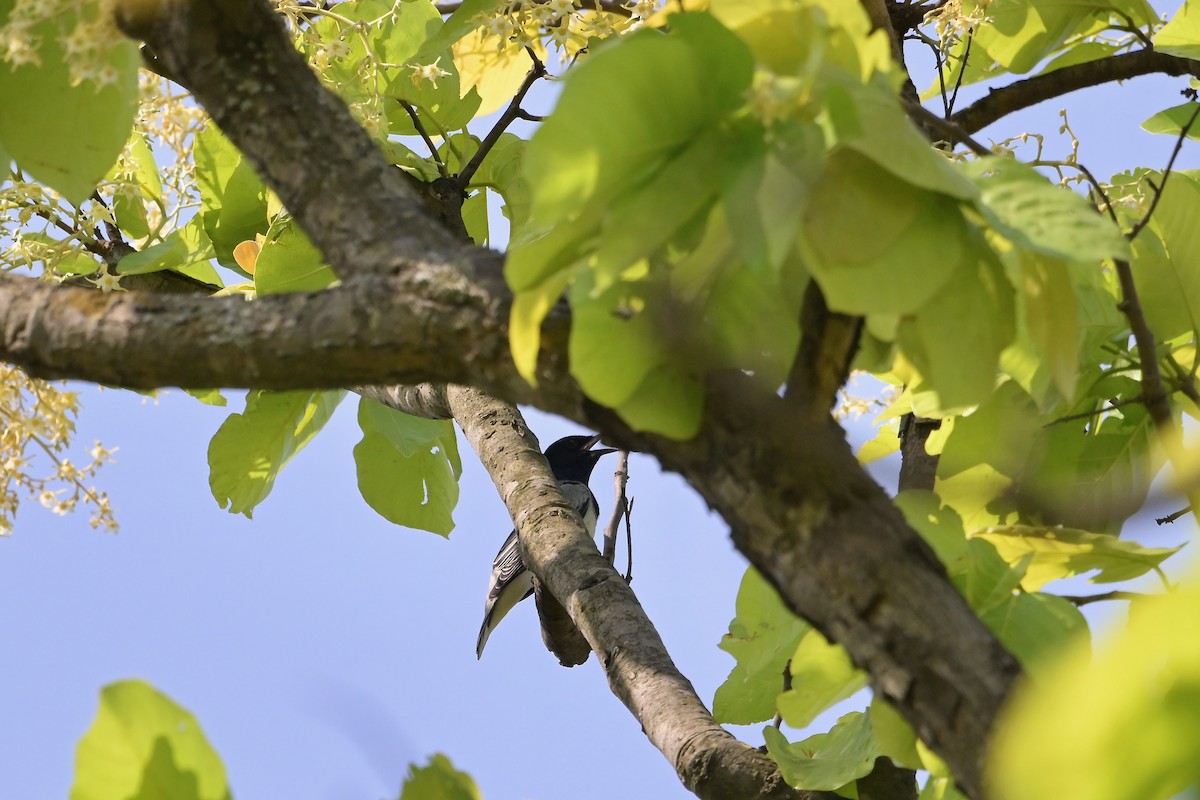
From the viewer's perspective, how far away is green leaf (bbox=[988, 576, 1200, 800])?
9.8 inches

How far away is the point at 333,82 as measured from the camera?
4.43 feet

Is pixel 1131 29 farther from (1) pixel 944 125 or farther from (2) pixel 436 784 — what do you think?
Result: (2) pixel 436 784

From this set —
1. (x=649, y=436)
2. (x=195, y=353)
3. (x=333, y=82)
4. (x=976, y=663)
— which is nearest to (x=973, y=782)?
(x=976, y=663)

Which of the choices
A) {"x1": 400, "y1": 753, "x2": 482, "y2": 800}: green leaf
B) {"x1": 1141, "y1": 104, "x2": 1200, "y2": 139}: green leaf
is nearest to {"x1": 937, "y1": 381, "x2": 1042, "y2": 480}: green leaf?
{"x1": 400, "y1": 753, "x2": 482, "y2": 800}: green leaf

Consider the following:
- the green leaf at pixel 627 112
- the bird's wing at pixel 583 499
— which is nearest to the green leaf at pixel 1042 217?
the green leaf at pixel 627 112

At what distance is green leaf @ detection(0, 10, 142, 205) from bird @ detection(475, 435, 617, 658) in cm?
233

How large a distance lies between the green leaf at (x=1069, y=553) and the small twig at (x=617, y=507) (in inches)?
63.8

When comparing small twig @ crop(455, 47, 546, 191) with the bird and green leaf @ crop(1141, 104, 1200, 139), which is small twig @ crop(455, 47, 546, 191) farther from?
the bird

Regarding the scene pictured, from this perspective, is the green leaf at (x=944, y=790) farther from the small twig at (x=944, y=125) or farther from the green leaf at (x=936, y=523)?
the small twig at (x=944, y=125)

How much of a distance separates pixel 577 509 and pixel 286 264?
7.44ft

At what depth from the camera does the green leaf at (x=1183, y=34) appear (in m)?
1.19

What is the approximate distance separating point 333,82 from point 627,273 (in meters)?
0.96

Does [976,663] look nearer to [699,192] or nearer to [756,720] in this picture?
[699,192]

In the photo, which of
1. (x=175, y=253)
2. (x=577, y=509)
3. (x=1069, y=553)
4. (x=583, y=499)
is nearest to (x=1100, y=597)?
(x=1069, y=553)
